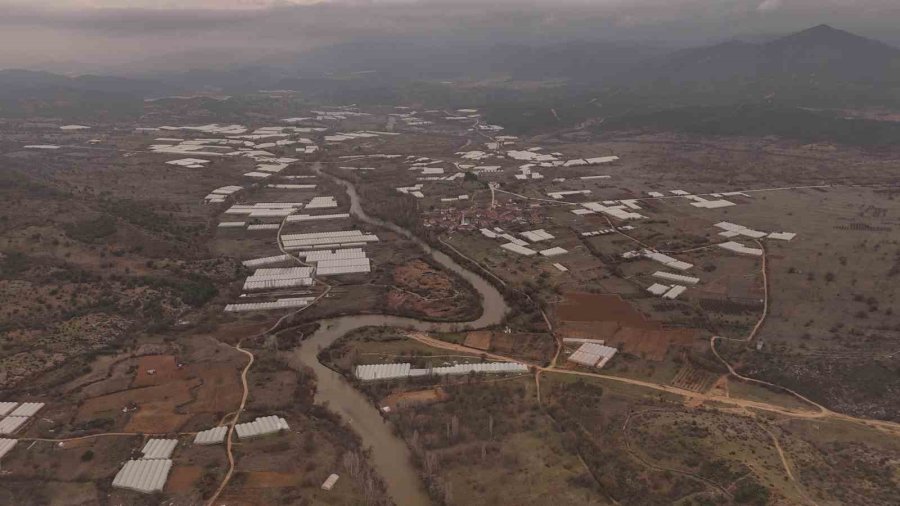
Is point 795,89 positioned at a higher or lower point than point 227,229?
higher

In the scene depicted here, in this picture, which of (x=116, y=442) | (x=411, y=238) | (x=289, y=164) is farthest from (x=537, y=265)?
(x=289, y=164)

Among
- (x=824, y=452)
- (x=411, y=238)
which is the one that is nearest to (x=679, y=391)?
(x=824, y=452)

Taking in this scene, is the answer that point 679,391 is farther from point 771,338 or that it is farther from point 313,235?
point 313,235

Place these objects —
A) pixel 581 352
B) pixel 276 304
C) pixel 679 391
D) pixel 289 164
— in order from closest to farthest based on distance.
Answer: pixel 679 391 < pixel 581 352 < pixel 276 304 < pixel 289 164

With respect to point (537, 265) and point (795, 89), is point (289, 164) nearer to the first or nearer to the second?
point (537, 265)

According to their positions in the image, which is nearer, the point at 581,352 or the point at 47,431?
the point at 47,431

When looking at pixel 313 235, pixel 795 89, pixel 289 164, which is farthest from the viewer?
pixel 795 89
